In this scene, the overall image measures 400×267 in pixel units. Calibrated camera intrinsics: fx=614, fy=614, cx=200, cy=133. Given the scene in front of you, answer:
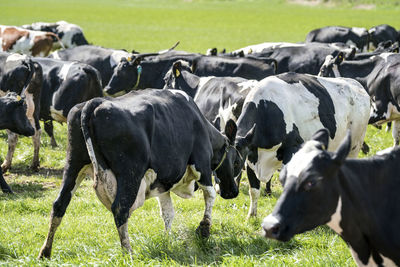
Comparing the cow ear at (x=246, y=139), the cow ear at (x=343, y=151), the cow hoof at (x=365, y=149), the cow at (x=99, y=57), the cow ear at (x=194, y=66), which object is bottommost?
the cow at (x=99, y=57)

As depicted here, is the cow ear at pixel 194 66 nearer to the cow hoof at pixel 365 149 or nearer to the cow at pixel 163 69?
the cow at pixel 163 69

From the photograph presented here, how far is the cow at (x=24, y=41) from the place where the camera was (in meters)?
20.0

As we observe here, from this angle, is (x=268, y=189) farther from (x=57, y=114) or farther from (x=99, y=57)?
(x=99, y=57)

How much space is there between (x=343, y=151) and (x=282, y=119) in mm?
3595

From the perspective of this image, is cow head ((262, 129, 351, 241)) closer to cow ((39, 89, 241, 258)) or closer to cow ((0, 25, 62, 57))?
cow ((39, 89, 241, 258))

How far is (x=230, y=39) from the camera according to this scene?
3831 centimetres

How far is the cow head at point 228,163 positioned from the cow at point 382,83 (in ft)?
14.5

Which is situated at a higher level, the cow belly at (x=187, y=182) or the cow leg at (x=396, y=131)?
the cow belly at (x=187, y=182)

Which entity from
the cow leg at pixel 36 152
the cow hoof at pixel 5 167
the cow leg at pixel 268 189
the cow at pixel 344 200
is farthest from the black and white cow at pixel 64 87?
the cow at pixel 344 200

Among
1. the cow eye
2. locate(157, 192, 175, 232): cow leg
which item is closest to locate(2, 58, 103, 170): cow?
locate(157, 192, 175, 232): cow leg

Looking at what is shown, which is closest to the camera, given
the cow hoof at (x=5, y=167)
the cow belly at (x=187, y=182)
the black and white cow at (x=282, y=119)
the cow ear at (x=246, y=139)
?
the cow belly at (x=187, y=182)

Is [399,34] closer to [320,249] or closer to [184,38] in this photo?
[184,38]

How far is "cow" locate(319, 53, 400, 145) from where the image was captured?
439 inches

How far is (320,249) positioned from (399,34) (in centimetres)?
2411
